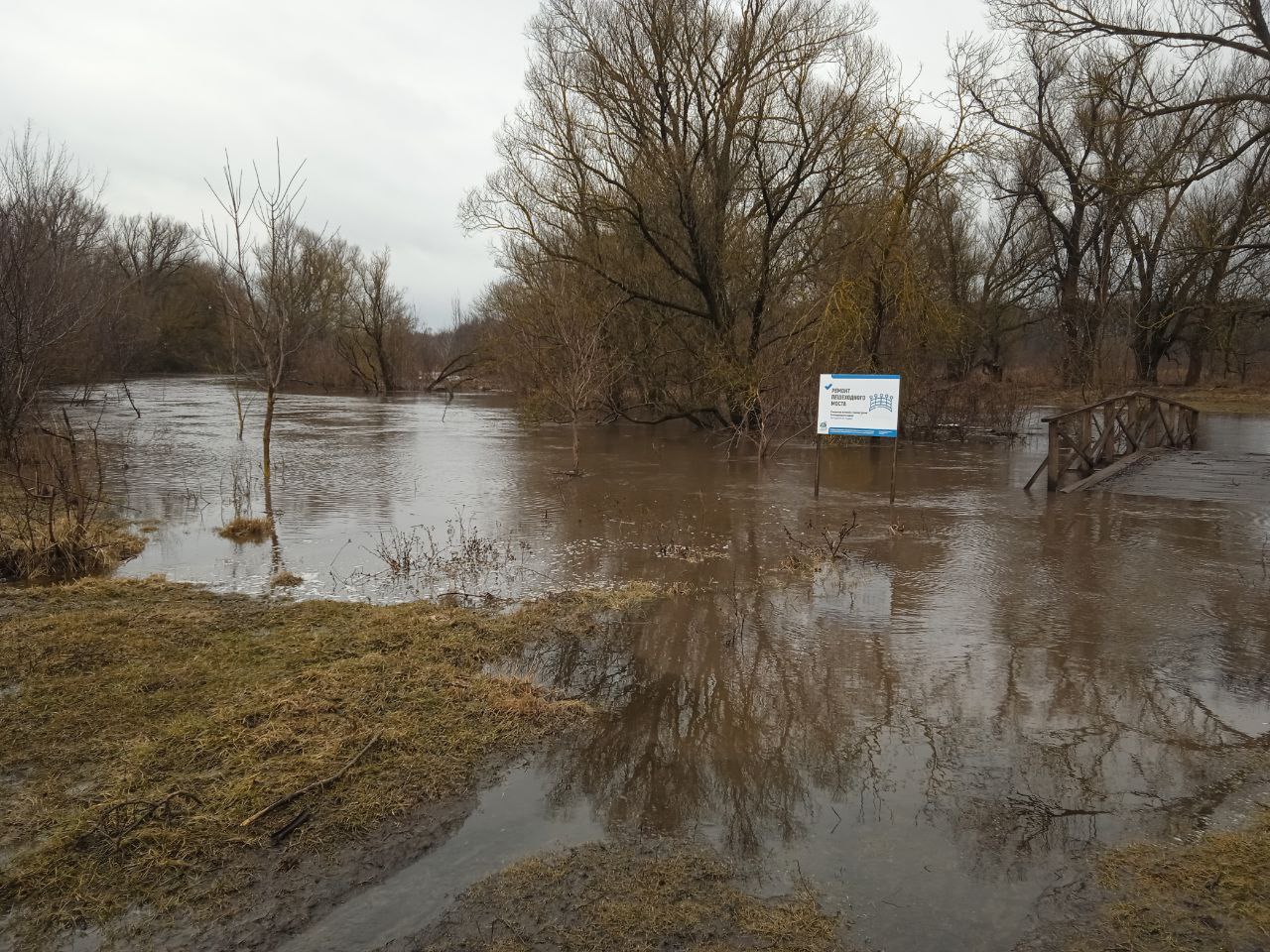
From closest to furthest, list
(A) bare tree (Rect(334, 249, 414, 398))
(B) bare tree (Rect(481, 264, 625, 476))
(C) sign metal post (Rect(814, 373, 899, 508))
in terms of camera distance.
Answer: (C) sign metal post (Rect(814, 373, 899, 508)) → (B) bare tree (Rect(481, 264, 625, 476)) → (A) bare tree (Rect(334, 249, 414, 398))

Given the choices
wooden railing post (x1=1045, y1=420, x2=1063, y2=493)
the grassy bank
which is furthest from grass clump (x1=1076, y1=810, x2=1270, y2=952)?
wooden railing post (x1=1045, y1=420, x2=1063, y2=493)

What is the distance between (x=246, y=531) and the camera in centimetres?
1036

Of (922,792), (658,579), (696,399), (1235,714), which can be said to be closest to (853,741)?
(922,792)

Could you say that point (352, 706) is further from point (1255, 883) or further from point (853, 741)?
point (1255, 883)

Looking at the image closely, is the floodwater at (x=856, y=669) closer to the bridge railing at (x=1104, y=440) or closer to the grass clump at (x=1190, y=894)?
the grass clump at (x=1190, y=894)

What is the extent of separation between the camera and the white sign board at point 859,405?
11.5 meters

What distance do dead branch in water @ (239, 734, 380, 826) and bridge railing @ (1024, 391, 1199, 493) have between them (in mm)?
11713

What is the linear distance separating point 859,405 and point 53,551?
9.72 m

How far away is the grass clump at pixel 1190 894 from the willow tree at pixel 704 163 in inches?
592

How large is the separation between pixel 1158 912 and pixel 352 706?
4177 mm

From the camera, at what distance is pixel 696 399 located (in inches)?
907

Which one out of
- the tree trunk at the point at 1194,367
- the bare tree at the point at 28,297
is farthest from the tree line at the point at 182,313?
the tree trunk at the point at 1194,367

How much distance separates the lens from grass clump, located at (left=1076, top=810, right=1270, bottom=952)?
318cm

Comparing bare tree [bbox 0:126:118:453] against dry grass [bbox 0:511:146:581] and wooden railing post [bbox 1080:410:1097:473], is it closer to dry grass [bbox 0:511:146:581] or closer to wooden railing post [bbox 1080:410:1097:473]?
dry grass [bbox 0:511:146:581]
